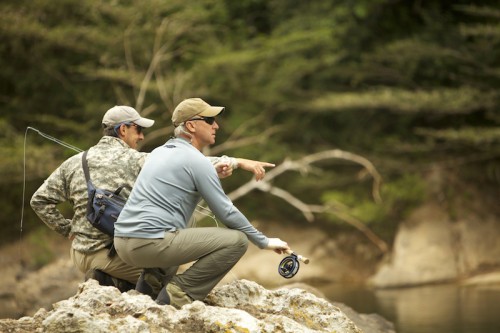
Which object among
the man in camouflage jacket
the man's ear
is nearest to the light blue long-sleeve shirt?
the man's ear

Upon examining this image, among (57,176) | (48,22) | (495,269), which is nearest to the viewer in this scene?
(57,176)

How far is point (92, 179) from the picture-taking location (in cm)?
487

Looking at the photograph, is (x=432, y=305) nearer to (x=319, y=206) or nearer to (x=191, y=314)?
(x=319, y=206)

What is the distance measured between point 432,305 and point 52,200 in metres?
7.49

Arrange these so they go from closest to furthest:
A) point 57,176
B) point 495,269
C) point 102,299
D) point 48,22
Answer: point 102,299 → point 57,176 → point 495,269 → point 48,22

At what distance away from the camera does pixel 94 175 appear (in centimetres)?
488

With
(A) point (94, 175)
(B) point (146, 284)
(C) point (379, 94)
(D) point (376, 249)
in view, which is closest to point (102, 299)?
(B) point (146, 284)

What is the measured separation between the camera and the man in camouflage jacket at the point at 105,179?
487cm

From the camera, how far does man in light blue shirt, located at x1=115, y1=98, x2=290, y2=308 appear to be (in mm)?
4398

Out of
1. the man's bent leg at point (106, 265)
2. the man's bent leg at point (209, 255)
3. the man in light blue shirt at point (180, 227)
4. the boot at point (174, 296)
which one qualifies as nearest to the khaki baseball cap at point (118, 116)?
the man in light blue shirt at point (180, 227)

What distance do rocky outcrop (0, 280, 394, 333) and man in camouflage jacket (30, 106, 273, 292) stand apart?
1.16ft

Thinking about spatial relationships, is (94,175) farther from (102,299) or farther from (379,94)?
(379,94)

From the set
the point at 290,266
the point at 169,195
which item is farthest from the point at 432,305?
the point at 169,195

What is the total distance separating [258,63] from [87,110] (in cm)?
288
